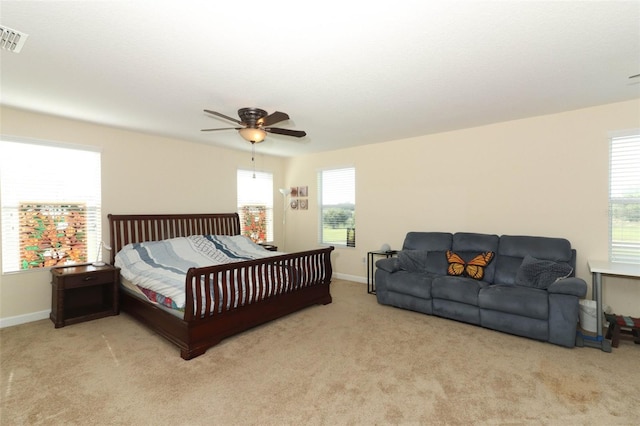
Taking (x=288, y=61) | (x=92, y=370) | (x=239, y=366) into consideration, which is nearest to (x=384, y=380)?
(x=239, y=366)

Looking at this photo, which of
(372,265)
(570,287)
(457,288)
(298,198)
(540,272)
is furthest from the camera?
(298,198)

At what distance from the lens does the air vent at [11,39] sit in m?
→ 1.96

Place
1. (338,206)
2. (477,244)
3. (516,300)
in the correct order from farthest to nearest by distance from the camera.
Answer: (338,206) < (477,244) < (516,300)

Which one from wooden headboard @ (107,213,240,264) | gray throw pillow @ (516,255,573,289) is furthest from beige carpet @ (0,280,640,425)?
wooden headboard @ (107,213,240,264)

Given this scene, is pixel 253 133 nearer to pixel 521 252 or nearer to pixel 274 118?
pixel 274 118

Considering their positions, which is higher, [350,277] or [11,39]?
[11,39]

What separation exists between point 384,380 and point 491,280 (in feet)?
7.12

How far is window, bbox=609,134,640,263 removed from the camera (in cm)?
330

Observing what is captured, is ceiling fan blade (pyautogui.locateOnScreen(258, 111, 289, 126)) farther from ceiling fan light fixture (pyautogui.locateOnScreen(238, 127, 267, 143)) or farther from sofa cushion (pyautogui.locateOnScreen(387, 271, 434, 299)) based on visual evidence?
sofa cushion (pyautogui.locateOnScreen(387, 271, 434, 299))

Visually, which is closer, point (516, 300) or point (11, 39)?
point (11, 39)

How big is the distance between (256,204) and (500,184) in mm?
4267

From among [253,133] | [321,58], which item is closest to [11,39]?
[253,133]

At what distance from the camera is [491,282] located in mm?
3768

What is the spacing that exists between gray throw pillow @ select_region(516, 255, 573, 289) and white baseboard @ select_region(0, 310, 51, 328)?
5.67m
